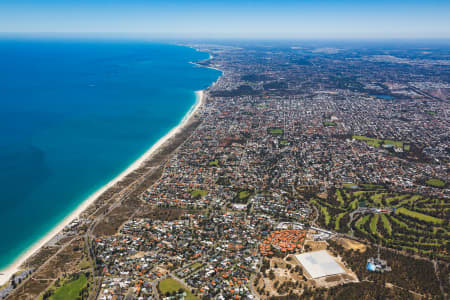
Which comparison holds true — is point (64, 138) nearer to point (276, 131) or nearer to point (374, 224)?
point (276, 131)

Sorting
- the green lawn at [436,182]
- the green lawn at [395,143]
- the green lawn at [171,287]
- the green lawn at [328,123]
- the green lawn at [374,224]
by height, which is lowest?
the green lawn at [171,287]

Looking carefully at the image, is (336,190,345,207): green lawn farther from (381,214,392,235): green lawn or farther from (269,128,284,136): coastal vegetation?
(269,128,284,136): coastal vegetation

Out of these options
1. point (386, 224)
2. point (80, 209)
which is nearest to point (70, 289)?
point (80, 209)

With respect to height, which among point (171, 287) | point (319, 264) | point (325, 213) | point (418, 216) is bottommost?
point (171, 287)

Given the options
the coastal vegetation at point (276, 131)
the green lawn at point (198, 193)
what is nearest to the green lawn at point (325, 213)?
the green lawn at point (198, 193)

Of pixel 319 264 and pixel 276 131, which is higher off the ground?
pixel 276 131

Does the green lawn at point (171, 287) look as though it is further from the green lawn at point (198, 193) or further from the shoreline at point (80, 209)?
the green lawn at point (198, 193)
